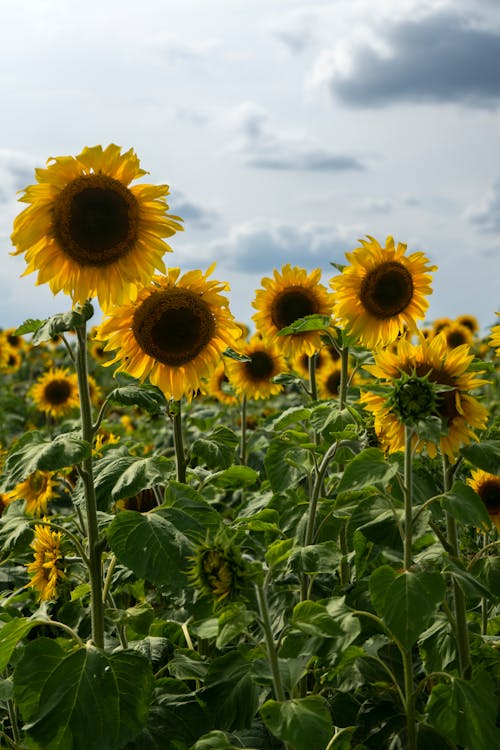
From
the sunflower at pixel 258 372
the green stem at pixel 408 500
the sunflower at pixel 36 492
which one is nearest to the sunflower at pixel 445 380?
the green stem at pixel 408 500

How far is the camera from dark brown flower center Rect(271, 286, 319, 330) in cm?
499

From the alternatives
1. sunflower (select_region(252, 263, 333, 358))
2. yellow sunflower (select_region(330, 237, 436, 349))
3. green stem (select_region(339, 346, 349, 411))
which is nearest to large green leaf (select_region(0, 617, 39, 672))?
green stem (select_region(339, 346, 349, 411))

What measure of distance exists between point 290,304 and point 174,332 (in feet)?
5.40

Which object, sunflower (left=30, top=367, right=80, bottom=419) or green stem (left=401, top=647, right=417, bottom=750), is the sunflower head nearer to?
green stem (left=401, top=647, right=417, bottom=750)

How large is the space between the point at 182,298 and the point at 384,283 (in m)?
1.09

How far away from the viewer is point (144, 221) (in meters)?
3.23

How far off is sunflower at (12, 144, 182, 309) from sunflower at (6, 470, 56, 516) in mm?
1351

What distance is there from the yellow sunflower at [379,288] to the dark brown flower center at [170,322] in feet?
2.85

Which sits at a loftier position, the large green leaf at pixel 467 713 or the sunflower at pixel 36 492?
the sunflower at pixel 36 492

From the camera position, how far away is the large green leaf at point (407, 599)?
2398 millimetres

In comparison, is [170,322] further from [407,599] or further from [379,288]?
[407,599]

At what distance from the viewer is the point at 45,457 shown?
8.89 ft

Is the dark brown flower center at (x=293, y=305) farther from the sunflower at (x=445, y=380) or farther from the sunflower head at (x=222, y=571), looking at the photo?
the sunflower head at (x=222, y=571)

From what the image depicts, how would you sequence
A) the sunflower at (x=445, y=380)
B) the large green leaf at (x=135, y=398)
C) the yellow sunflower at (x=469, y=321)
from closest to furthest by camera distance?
the sunflower at (x=445, y=380) < the large green leaf at (x=135, y=398) < the yellow sunflower at (x=469, y=321)
